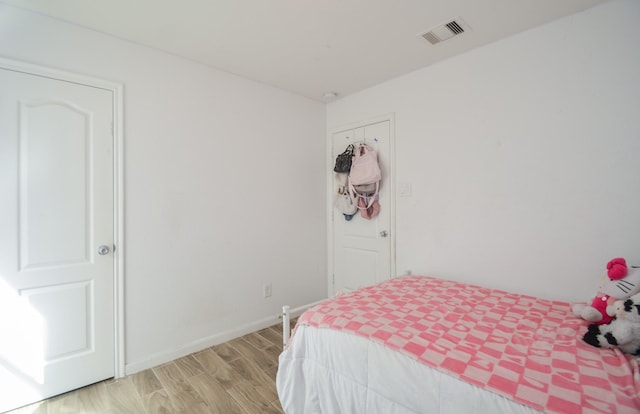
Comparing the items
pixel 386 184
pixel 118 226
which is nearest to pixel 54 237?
pixel 118 226

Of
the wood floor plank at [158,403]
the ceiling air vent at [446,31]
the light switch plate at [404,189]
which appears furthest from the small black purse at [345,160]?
the wood floor plank at [158,403]

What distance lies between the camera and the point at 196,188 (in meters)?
2.42

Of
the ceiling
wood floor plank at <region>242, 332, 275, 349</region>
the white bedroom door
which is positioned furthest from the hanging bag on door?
the white bedroom door

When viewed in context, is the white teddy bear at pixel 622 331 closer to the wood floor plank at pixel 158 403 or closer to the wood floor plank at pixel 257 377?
the wood floor plank at pixel 257 377

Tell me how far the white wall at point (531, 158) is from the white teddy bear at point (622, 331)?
650 mm

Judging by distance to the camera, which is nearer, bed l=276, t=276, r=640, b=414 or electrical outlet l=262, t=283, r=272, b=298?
bed l=276, t=276, r=640, b=414

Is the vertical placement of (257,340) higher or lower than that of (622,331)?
lower

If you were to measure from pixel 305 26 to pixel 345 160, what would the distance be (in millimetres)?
1386

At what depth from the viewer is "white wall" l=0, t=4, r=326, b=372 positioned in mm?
2066

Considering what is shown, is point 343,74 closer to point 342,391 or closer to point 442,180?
point 442,180

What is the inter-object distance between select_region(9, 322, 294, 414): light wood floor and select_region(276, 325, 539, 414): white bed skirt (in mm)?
404

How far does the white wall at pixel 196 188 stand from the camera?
2066 millimetres

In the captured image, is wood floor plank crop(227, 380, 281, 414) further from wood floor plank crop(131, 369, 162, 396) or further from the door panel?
the door panel

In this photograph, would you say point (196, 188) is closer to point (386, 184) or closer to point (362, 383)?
point (386, 184)
